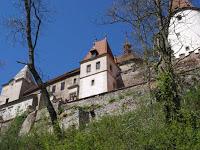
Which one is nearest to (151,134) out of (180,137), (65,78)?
(180,137)

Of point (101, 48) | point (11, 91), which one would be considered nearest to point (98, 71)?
point (101, 48)

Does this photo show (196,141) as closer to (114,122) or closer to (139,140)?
(139,140)

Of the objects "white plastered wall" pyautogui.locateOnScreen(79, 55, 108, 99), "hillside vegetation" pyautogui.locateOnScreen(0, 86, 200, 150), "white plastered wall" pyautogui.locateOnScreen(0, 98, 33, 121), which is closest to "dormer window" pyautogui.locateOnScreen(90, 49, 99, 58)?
"white plastered wall" pyautogui.locateOnScreen(79, 55, 108, 99)

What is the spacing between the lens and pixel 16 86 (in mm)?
51031

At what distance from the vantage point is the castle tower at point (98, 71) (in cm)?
3956

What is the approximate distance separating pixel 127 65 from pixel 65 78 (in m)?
8.30

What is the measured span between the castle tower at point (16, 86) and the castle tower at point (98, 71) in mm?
11072

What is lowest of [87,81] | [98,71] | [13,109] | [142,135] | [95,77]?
[142,135]

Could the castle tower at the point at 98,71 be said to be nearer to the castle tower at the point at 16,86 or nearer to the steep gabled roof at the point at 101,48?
the steep gabled roof at the point at 101,48

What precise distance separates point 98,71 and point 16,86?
15049mm

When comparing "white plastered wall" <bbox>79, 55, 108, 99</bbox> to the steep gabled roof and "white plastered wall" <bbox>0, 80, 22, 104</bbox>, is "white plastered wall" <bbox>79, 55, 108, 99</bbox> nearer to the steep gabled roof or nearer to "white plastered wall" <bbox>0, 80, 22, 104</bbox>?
the steep gabled roof

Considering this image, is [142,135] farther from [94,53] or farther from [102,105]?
[94,53]

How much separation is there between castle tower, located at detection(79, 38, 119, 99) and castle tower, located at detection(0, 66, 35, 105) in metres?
11.1

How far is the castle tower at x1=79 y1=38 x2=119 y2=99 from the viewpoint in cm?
3956
